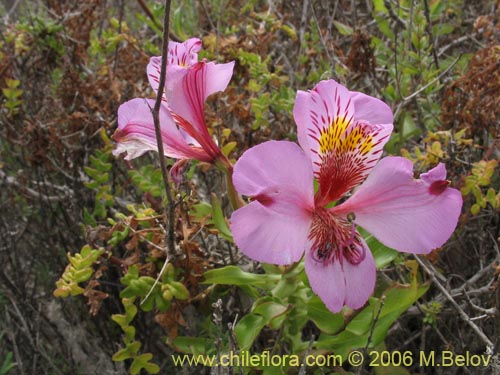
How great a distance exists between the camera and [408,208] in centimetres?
98

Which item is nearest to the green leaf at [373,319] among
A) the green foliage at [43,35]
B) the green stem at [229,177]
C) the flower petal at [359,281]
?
the flower petal at [359,281]

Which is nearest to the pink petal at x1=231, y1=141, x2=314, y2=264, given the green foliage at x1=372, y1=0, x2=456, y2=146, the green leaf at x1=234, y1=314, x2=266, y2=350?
the green leaf at x1=234, y1=314, x2=266, y2=350

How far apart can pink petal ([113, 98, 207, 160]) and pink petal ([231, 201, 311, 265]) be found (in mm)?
266

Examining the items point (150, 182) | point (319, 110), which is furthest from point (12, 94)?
point (319, 110)

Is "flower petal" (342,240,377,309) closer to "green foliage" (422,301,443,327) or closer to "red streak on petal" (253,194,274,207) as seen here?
"red streak on petal" (253,194,274,207)

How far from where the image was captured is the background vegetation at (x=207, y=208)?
1314mm

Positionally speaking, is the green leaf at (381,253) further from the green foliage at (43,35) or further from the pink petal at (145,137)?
the green foliage at (43,35)

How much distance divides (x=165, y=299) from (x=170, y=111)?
1.52 feet

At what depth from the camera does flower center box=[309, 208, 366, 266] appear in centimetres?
98

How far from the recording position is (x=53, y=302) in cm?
221

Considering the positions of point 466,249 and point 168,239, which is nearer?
point 168,239

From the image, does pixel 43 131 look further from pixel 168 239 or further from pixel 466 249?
pixel 466 249

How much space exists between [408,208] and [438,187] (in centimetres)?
6

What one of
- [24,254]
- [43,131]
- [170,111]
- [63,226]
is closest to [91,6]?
[43,131]
